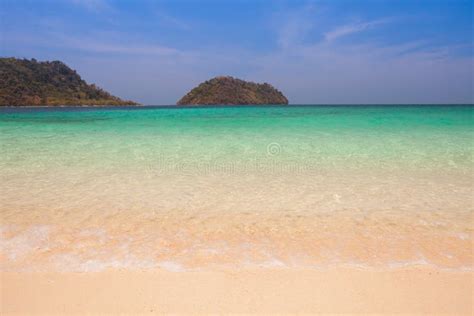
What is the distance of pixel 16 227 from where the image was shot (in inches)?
118

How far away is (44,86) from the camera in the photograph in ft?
285

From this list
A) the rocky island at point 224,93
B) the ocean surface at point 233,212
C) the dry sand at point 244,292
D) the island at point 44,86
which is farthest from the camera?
the rocky island at point 224,93

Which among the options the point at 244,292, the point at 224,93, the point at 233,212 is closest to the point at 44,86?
the point at 224,93

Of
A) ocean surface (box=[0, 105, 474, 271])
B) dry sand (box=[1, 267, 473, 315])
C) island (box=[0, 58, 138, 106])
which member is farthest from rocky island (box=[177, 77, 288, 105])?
dry sand (box=[1, 267, 473, 315])

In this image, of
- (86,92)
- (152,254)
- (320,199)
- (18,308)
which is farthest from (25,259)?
(86,92)

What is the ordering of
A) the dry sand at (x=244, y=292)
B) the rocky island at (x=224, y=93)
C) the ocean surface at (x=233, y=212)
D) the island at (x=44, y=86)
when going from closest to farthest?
1. the dry sand at (x=244, y=292)
2. the ocean surface at (x=233, y=212)
3. the island at (x=44, y=86)
4. the rocky island at (x=224, y=93)

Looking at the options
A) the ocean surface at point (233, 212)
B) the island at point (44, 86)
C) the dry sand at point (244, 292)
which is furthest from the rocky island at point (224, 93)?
the dry sand at point (244, 292)

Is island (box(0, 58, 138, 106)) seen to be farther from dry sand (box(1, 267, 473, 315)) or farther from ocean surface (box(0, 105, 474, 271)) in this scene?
dry sand (box(1, 267, 473, 315))

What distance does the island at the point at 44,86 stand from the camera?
74.1 metres

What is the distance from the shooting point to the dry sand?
1.84 metres

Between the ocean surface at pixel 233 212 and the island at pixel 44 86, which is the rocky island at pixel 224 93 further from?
the ocean surface at pixel 233 212

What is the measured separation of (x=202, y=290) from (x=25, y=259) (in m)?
1.52

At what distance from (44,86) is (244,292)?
10439 cm

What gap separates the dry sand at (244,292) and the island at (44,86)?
286 ft
